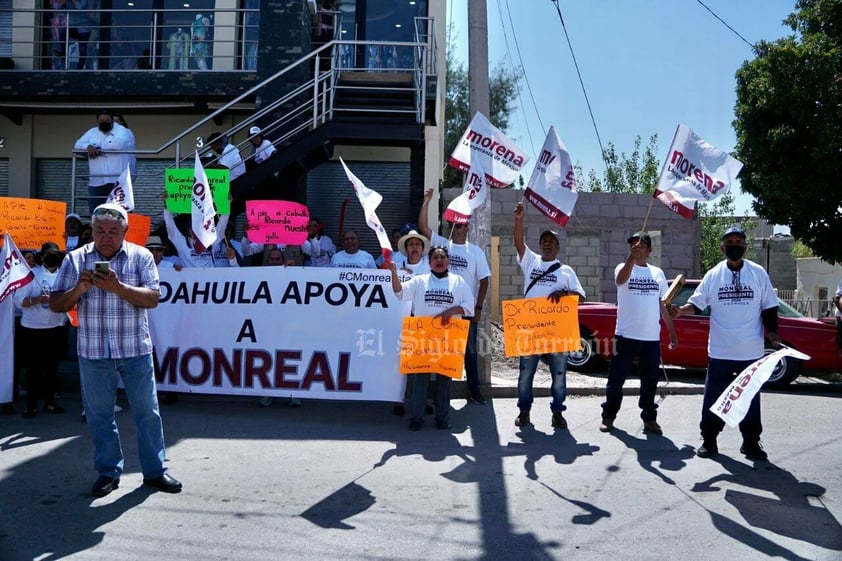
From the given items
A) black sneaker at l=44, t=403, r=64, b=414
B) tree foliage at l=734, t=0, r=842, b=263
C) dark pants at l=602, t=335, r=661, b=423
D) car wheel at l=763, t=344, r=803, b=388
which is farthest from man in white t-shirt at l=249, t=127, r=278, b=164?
tree foliage at l=734, t=0, r=842, b=263

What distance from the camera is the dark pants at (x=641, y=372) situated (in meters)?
7.26

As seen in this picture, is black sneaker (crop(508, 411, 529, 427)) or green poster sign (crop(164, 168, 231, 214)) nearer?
black sneaker (crop(508, 411, 529, 427))

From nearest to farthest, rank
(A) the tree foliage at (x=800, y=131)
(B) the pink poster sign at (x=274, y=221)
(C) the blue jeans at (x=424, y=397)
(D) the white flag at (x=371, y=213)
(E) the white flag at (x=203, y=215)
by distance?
1. (D) the white flag at (x=371, y=213)
2. (C) the blue jeans at (x=424, y=397)
3. (E) the white flag at (x=203, y=215)
4. (B) the pink poster sign at (x=274, y=221)
5. (A) the tree foliage at (x=800, y=131)

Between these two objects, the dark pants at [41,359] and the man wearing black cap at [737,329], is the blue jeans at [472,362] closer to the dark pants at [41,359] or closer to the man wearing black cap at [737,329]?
the man wearing black cap at [737,329]

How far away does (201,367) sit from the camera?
8430 millimetres

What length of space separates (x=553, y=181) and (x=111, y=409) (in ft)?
15.7

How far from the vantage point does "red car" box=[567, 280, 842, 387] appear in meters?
10.5

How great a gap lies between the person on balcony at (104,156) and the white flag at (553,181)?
6.35m

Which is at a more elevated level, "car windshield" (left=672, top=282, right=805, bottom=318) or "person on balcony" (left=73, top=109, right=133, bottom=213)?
"person on balcony" (left=73, top=109, right=133, bottom=213)

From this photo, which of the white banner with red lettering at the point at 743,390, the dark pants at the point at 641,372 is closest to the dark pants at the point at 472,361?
the dark pants at the point at 641,372

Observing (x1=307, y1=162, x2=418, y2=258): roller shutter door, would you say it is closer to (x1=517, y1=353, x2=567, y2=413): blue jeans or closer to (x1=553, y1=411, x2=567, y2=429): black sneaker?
(x1=517, y1=353, x2=567, y2=413): blue jeans

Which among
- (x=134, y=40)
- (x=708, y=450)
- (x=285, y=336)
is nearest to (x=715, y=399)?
(x=708, y=450)

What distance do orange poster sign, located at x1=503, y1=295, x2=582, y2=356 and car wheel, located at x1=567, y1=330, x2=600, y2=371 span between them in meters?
3.77

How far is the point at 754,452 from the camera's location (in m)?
6.41
